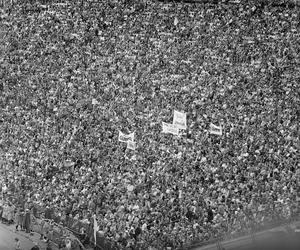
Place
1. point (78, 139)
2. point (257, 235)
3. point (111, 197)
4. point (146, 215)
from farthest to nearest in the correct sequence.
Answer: point (78, 139) < point (111, 197) < point (146, 215) < point (257, 235)

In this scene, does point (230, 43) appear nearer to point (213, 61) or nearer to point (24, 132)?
point (213, 61)

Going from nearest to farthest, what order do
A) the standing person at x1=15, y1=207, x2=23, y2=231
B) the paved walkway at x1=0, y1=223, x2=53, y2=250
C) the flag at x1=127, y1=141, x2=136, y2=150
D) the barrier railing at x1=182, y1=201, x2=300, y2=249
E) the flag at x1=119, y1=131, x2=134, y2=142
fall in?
the barrier railing at x1=182, y1=201, x2=300, y2=249
the paved walkway at x1=0, y1=223, x2=53, y2=250
the standing person at x1=15, y1=207, x2=23, y2=231
the flag at x1=127, y1=141, x2=136, y2=150
the flag at x1=119, y1=131, x2=134, y2=142

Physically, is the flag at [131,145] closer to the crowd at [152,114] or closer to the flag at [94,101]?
the crowd at [152,114]

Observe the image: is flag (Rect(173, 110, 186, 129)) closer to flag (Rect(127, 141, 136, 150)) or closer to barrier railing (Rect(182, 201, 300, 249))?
flag (Rect(127, 141, 136, 150))

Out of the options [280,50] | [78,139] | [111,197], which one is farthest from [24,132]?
[280,50]

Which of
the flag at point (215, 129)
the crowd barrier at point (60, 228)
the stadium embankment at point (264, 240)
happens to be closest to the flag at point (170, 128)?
the flag at point (215, 129)

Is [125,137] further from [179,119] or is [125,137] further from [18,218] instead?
[18,218]

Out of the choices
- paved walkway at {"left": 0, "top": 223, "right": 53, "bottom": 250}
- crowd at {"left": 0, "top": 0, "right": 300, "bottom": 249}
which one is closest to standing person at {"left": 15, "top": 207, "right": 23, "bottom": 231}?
paved walkway at {"left": 0, "top": 223, "right": 53, "bottom": 250}
